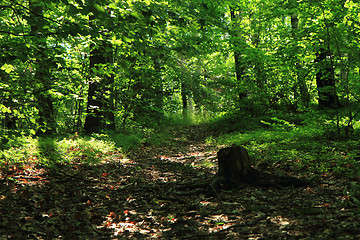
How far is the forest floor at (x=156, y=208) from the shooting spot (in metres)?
3.16

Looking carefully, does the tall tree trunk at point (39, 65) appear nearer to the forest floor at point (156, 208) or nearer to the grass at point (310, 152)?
the forest floor at point (156, 208)

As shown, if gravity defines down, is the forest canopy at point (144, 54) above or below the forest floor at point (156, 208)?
above

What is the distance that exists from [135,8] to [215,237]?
3194 mm

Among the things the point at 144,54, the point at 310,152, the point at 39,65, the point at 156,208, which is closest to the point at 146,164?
the point at 144,54

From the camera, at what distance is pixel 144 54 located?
7629mm

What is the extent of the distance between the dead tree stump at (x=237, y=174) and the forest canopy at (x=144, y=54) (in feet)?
6.81

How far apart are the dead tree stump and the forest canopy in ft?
6.81

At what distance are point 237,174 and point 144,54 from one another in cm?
434

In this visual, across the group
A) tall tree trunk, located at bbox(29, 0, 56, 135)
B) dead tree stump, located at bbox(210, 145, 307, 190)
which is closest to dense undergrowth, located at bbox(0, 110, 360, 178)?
tall tree trunk, located at bbox(29, 0, 56, 135)

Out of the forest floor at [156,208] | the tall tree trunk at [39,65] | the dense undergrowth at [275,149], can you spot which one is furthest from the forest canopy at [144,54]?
the forest floor at [156,208]

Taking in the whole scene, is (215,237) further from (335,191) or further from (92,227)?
(335,191)

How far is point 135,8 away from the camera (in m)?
3.84

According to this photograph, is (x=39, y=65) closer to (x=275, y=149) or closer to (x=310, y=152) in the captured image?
(x=275, y=149)

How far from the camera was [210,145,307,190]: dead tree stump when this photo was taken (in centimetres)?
493
